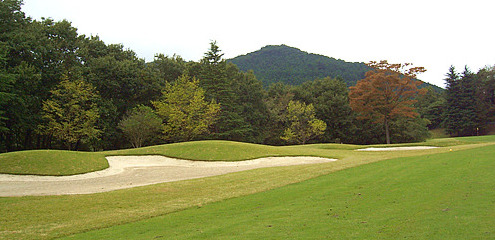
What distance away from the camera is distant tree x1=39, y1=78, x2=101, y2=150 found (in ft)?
113

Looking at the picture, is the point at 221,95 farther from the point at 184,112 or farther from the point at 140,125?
the point at 140,125

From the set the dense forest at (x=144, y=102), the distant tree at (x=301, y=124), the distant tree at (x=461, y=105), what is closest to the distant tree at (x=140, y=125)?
the dense forest at (x=144, y=102)

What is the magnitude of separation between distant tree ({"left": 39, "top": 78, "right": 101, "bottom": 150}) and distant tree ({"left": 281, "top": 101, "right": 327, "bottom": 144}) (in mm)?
28521

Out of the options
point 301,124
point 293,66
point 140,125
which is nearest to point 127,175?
point 140,125

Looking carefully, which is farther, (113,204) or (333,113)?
(333,113)

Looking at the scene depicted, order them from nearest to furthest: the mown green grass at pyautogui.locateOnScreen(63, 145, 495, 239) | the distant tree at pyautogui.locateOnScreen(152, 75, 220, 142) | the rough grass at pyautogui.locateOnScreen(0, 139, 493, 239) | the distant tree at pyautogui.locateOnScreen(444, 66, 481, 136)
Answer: the mown green grass at pyautogui.locateOnScreen(63, 145, 495, 239) → the rough grass at pyautogui.locateOnScreen(0, 139, 493, 239) → the distant tree at pyautogui.locateOnScreen(152, 75, 220, 142) → the distant tree at pyautogui.locateOnScreen(444, 66, 481, 136)

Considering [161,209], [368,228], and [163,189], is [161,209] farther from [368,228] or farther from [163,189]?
[368,228]

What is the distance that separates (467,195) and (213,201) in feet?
22.9

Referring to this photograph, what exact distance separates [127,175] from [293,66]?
286 ft

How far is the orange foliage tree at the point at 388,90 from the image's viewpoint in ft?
125

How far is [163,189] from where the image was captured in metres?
13.1

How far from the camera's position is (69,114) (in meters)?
35.4

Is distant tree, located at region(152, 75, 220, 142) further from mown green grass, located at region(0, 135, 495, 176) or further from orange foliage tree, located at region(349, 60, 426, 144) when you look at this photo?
orange foliage tree, located at region(349, 60, 426, 144)

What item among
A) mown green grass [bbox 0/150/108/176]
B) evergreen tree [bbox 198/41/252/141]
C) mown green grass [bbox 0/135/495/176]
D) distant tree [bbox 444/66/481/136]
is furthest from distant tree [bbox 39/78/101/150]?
distant tree [bbox 444/66/481/136]
